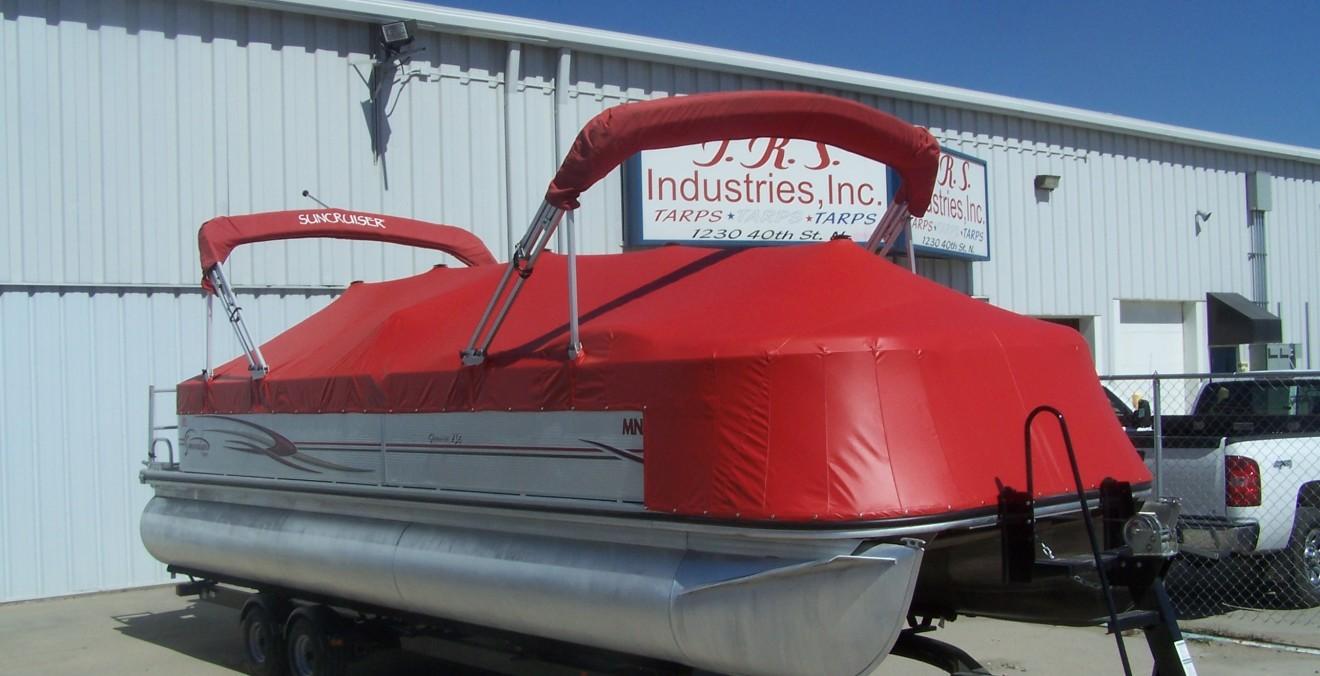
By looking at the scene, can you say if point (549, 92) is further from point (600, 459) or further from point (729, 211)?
point (600, 459)

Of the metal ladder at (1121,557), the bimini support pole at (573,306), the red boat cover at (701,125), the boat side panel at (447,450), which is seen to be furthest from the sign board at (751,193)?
the metal ladder at (1121,557)

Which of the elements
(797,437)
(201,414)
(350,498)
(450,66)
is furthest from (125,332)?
(797,437)

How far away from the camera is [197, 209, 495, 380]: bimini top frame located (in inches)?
376

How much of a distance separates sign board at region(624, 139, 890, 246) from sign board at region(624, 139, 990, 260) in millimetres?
12

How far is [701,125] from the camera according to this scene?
20.5 ft

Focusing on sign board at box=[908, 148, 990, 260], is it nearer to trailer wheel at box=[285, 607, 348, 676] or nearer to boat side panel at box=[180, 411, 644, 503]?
boat side panel at box=[180, 411, 644, 503]

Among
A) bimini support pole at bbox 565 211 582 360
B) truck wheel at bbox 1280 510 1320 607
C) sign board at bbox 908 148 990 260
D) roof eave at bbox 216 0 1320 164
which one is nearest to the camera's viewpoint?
bimini support pole at bbox 565 211 582 360

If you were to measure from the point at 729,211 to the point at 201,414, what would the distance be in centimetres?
763

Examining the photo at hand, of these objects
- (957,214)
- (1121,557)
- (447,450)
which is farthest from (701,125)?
(957,214)

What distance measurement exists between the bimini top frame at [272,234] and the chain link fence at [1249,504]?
564cm

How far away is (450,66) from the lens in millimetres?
14344

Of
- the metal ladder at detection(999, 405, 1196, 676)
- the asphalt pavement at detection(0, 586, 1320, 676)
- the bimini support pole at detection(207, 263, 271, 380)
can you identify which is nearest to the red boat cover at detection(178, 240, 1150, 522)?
the metal ladder at detection(999, 405, 1196, 676)

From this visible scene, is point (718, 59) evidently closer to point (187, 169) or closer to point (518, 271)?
point (187, 169)

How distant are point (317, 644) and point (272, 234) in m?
3.43
